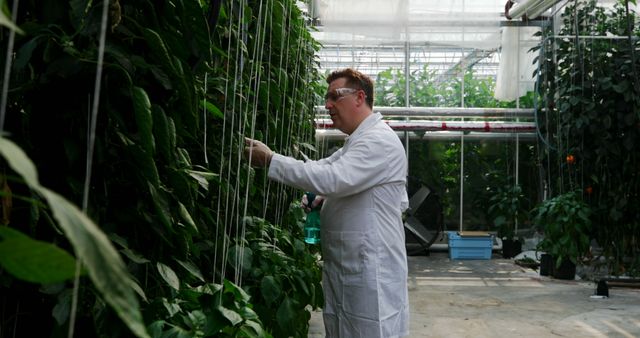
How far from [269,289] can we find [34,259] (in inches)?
69.4

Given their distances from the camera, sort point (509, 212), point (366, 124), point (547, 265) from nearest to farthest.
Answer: point (366, 124) < point (547, 265) < point (509, 212)

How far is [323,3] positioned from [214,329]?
4.77m

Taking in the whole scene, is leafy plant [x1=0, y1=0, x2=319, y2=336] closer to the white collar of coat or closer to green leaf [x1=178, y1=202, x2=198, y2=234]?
green leaf [x1=178, y1=202, x2=198, y2=234]

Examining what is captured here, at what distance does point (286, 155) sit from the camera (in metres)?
3.25

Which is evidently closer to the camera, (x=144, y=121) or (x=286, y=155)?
(x=144, y=121)

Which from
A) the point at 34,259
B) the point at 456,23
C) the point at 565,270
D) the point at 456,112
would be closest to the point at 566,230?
the point at 565,270

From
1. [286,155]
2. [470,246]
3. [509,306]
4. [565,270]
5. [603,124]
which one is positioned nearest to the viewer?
[286,155]

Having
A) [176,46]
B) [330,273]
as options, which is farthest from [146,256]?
[330,273]

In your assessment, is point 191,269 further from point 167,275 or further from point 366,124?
point 366,124

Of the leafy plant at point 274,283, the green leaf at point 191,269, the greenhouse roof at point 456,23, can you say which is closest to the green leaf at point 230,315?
the green leaf at point 191,269

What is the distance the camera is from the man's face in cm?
274

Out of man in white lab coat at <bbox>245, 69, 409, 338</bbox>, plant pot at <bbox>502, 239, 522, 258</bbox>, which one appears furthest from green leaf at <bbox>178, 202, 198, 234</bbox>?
plant pot at <bbox>502, 239, 522, 258</bbox>

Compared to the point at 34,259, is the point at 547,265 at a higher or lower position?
lower

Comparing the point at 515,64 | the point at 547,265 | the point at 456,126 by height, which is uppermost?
the point at 515,64
